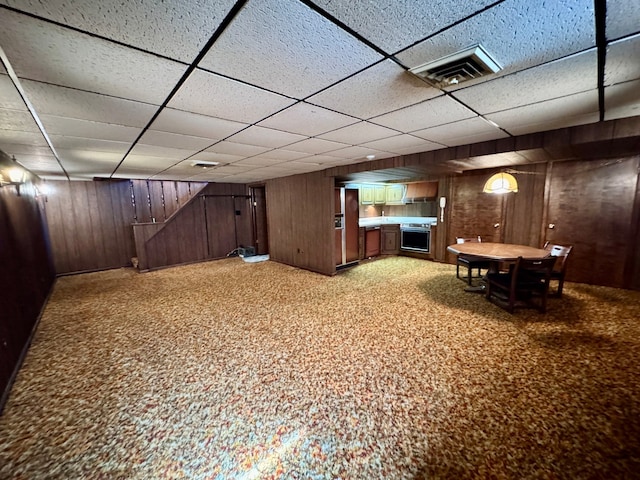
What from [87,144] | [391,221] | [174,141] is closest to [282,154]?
[174,141]

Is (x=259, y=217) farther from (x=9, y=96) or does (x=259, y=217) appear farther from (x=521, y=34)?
(x=521, y=34)

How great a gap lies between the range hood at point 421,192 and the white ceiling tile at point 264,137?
4918 mm

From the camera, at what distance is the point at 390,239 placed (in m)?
7.45

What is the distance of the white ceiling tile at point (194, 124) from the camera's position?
209 centimetres

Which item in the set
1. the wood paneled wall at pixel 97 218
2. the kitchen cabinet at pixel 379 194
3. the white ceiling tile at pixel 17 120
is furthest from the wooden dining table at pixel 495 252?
the wood paneled wall at pixel 97 218

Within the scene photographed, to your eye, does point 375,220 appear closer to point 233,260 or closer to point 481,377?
point 233,260

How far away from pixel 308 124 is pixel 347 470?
104 inches

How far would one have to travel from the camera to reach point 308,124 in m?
2.40

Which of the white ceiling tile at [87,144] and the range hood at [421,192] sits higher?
the white ceiling tile at [87,144]

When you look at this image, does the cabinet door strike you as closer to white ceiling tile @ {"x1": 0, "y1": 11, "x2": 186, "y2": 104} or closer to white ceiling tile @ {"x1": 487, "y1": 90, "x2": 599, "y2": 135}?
white ceiling tile @ {"x1": 487, "y1": 90, "x2": 599, "y2": 135}

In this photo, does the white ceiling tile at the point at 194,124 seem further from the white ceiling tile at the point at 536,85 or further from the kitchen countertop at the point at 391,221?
the kitchen countertop at the point at 391,221

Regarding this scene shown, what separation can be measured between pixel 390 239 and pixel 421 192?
1.58m

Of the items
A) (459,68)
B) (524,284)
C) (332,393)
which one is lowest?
(332,393)

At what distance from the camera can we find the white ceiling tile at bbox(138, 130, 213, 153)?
264cm
